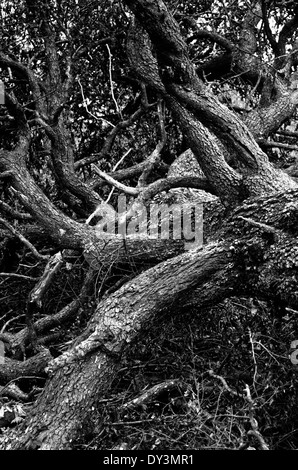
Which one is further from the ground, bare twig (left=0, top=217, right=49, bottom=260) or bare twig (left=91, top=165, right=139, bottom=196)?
bare twig (left=91, top=165, right=139, bottom=196)

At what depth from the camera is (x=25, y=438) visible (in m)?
2.59

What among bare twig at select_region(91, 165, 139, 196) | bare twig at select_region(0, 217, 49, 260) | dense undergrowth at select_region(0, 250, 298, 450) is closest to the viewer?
dense undergrowth at select_region(0, 250, 298, 450)

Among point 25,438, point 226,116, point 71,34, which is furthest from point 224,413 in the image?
point 71,34

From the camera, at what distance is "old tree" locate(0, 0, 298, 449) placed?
2.87 metres

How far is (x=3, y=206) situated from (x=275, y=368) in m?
2.12

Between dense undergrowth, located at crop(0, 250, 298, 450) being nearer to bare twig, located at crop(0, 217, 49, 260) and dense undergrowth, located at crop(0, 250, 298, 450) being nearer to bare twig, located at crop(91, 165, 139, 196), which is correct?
bare twig, located at crop(0, 217, 49, 260)

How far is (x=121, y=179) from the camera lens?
15.4 ft

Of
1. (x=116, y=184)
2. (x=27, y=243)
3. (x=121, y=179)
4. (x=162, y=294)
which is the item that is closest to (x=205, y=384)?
(x=162, y=294)

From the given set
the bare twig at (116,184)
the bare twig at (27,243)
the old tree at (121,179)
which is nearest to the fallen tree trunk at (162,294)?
the old tree at (121,179)

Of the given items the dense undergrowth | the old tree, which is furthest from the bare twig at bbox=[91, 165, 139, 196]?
the dense undergrowth

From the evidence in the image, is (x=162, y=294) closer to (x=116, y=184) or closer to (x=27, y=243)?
(x=116, y=184)

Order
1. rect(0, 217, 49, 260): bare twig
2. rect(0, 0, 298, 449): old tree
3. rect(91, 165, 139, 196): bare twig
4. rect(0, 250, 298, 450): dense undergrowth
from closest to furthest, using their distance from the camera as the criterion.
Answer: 1. rect(0, 250, 298, 450): dense undergrowth
2. rect(0, 0, 298, 449): old tree
3. rect(91, 165, 139, 196): bare twig
4. rect(0, 217, 49, 260): bare twig

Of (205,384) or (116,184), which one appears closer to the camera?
(205,384)

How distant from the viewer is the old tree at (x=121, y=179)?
2869 millimetres
